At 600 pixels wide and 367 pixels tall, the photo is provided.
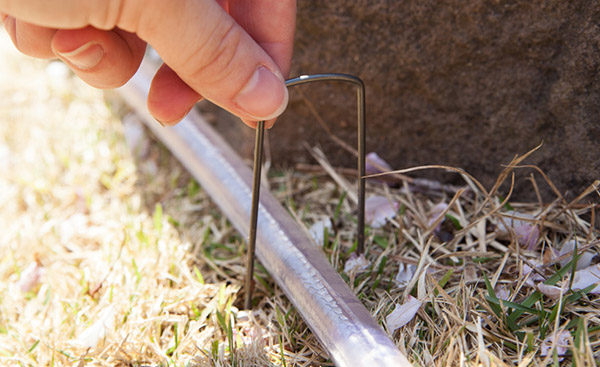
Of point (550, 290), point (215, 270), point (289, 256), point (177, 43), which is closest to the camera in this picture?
point (177, 43)

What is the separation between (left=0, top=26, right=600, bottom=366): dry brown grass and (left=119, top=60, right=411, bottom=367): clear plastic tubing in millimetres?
65

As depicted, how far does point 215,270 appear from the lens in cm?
114

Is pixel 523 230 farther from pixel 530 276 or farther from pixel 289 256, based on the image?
pixel 289 256

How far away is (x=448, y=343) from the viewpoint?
2.80ft

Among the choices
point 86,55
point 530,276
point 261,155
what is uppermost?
point 86,55

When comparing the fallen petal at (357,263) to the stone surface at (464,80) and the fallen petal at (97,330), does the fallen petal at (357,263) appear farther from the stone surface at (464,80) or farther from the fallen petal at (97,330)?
the fallen petal at (97,330)

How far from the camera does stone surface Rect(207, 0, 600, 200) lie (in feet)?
3.38

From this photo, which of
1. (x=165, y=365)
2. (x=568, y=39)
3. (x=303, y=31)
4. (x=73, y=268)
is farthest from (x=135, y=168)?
(x=568, y=39)

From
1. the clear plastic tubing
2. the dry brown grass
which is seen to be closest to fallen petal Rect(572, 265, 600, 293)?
the dry brown grass

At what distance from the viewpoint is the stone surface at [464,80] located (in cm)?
103

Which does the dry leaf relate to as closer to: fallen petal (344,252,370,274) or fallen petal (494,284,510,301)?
fallen petal (344,252,370,274)

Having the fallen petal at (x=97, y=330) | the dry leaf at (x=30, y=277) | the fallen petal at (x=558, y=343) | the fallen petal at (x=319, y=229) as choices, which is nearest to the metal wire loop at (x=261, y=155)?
the fallen petal at (x=319, y=229)

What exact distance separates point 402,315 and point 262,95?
1.40 feet

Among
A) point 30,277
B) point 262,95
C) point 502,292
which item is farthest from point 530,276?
point 30,277
